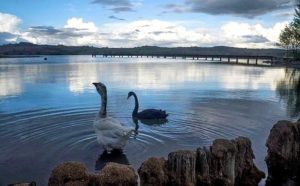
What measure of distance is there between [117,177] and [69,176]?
0.96m

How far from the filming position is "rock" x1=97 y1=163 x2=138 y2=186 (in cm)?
739

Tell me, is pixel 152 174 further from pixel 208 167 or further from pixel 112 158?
pixel 112 158

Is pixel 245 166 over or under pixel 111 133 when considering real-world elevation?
under

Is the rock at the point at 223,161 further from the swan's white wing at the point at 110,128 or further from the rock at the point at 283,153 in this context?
the swan's white wing at the point at 110,128

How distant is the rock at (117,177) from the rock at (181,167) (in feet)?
4.59

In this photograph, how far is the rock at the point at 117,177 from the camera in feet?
24.3

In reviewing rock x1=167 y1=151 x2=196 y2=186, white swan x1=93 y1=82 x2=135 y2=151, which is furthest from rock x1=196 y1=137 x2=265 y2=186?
white swan x1=93 y1=82 x2=135 y2=151

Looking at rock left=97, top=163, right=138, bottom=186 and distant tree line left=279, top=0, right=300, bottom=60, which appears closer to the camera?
rock left=97, top=163, right=138, bottom=186

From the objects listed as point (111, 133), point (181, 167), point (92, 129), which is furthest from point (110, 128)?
point (181, 167)

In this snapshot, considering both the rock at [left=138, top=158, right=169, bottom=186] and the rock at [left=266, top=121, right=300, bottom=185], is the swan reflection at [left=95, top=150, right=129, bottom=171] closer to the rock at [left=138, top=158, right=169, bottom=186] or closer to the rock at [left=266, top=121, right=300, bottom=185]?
the rock at [left=266, top=121, right=300, bottom=185]

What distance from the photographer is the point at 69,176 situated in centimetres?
742

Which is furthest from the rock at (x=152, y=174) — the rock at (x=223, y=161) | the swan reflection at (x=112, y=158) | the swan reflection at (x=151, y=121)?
the swan reflection at (x=151, y=121)

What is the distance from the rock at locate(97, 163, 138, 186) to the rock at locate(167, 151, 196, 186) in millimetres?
1399

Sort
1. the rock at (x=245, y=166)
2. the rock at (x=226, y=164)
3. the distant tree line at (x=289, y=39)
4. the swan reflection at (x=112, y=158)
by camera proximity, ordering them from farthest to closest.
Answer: the distant tree line at (x=289, y=39) → the swan reflection at (x=112, y=158) → the rock at (x=245, y=166) → the rock at (x=226, y=164)
